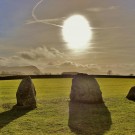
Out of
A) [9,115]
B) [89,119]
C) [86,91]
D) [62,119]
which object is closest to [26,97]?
[9,115]

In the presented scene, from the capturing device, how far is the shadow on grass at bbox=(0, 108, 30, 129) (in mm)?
23900

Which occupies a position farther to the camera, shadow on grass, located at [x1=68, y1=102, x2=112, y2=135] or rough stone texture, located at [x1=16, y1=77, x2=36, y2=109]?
rough stone texture, located at [x1=16, y1=77, x2=36, y2=109]

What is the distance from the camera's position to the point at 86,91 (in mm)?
32312

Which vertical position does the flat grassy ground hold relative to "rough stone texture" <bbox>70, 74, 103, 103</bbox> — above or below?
below

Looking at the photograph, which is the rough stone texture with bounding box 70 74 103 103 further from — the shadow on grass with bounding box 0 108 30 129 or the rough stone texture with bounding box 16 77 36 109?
the shadow on grass with bounding box 0 108 30 129

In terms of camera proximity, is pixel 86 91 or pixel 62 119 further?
pixel 86 91

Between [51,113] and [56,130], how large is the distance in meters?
5.29

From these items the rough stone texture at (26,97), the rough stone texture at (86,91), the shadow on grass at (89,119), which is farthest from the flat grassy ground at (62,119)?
the rough stone texture at (86,91)

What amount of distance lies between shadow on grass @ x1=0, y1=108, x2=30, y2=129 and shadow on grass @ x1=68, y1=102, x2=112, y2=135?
4.43 metres

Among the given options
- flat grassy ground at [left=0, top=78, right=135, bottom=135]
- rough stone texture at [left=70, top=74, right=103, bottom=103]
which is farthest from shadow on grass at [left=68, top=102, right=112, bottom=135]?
rough stone texture at [left=70, top=74, right=103, bottom=103]

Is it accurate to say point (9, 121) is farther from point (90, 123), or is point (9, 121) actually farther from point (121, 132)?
point (121, 132)

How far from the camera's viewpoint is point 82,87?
1278 inches

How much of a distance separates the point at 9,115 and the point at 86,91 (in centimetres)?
932

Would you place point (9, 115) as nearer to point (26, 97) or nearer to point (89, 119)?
point (26, 97)
